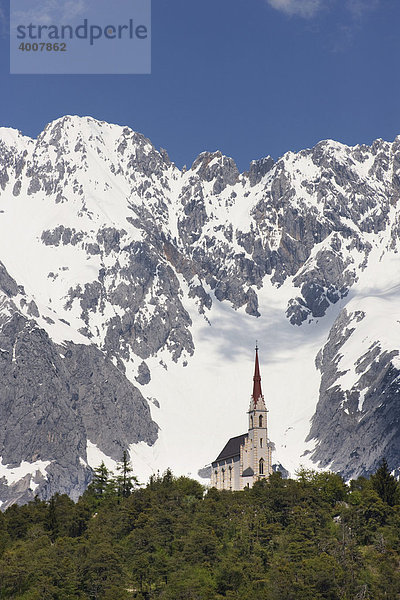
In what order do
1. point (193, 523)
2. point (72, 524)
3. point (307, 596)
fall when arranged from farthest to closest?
point (72, 524) → point (193, 523) → point (307, 596)

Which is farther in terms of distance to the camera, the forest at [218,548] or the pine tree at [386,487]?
the pine tree at [386,487]

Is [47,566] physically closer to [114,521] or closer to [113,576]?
[113,576]

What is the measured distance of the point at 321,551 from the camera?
156000 mm

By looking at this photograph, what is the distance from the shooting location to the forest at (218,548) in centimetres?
14590

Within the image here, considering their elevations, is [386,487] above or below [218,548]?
above

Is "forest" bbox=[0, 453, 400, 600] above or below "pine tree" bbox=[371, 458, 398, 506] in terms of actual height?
below

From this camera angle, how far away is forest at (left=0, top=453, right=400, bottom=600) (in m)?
146

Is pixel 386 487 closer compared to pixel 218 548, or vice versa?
pixel 218 548

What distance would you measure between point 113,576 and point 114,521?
26.7 meters

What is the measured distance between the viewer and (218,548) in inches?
6255

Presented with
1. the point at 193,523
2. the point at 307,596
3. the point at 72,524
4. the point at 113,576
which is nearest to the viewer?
the point at 307,596

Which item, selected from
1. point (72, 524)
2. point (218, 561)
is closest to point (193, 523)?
point (218, 561)

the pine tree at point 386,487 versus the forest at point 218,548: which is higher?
the pine tree at point 386,487

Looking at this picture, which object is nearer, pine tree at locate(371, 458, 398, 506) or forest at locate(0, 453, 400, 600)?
forest at locate(0, 453, 400, 600)
